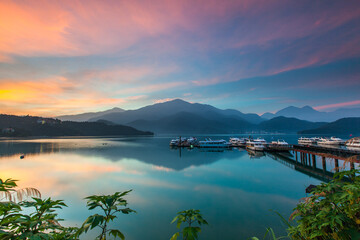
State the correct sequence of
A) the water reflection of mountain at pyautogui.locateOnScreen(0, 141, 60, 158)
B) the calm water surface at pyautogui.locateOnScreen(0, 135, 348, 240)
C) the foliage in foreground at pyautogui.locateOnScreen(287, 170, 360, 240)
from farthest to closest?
the water reflection of mountain at pyautogui.locateOnScreen(0, 141, 60, 158) < the calm water surface at pyautogui.locateOnScreen(0, 135, 348, 240) < the foliage in foreground at pyautogui.locateOnScreen(287, 170, 360, 240)

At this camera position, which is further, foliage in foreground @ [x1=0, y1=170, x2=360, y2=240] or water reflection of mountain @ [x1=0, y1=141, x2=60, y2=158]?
water reflection of mountain @ [x1=0, y1=141, x2=60, y2=158]

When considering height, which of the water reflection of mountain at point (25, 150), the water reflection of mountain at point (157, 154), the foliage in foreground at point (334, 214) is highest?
the foliage in foreground at point (334, 214)

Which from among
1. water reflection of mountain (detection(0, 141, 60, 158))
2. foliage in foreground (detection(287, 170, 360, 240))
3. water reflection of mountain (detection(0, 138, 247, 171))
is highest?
foliage in foreground (detection(287, 170, 360, 240))

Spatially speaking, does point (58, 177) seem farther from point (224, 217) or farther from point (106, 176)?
point (224, 217)

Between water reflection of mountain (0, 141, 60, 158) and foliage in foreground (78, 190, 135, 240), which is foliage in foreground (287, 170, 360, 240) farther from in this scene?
water reflection of mountain (0, 141, 60, 158)

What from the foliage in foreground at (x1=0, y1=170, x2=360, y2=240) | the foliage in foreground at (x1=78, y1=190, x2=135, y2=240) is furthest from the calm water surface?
the foliage in foreground at (x1=78, y1=190, x2=135, y2=240)

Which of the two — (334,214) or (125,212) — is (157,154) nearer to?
(125,212)

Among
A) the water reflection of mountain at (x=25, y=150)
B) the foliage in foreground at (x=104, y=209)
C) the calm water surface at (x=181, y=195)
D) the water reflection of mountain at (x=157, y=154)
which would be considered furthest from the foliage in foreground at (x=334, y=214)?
the water reflection of mountain at (x=25, y=150)

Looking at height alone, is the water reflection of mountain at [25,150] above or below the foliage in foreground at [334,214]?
below

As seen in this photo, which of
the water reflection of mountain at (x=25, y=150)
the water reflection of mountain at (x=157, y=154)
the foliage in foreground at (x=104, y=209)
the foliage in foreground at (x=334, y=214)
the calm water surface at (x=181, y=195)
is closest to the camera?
the foliage in foreground at (x=104, y=209)

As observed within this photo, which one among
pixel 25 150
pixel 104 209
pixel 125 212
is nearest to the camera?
pixel 104 209

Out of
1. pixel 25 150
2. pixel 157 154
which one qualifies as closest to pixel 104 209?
pixel 157 154

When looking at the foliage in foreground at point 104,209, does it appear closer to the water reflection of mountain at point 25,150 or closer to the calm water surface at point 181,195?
the calm water surface at point 181,195

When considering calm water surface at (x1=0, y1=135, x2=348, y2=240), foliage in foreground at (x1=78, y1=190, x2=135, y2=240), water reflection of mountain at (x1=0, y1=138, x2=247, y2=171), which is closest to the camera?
foliage in foreground at (x1=78, y1=190, x2=135, y2=240)
